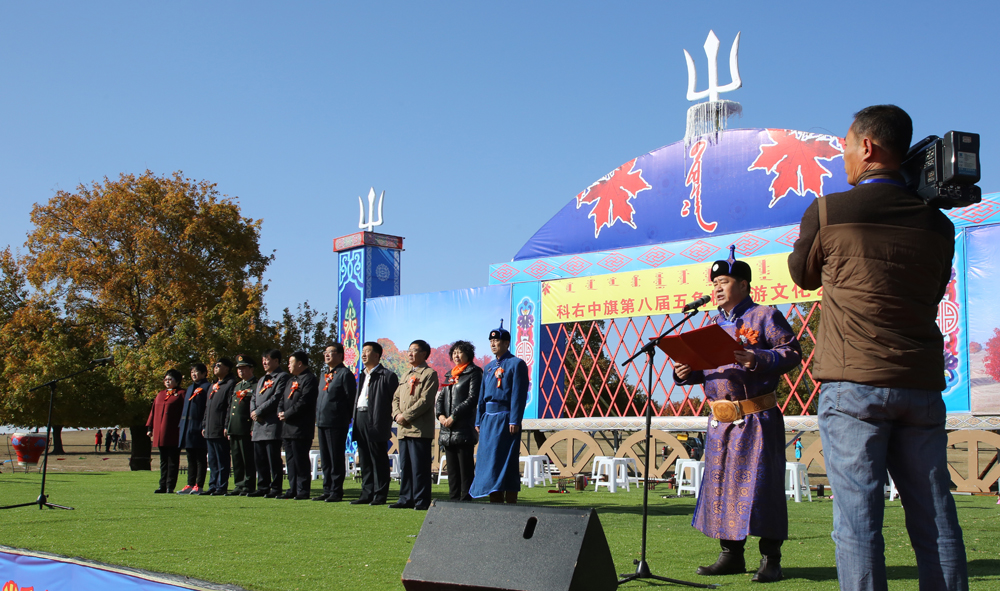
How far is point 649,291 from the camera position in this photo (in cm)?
989

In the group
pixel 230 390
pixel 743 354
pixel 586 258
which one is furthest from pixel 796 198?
pixel 743 354

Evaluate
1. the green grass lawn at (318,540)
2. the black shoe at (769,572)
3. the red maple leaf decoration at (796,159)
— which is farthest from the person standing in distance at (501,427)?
the red maple leaf decoration at (796,159)

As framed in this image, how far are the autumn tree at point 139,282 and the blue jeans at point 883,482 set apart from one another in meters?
13.7

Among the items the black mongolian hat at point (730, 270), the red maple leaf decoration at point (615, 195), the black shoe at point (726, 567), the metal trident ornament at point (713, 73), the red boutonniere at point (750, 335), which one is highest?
the metal trident ornament at point (713, 73)

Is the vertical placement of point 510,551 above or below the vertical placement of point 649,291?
below

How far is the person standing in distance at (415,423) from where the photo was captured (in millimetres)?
5508

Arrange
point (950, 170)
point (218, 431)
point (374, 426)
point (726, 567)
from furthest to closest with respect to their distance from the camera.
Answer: point (218, 431)
point (374, 426)
point (726, 567)
point (950, 170)

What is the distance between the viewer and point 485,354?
11.5 meters

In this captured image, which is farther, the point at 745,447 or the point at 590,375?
the point at 590,375

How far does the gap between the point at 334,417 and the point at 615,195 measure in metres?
5.50

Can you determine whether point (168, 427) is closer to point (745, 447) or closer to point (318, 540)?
point (318, 540)

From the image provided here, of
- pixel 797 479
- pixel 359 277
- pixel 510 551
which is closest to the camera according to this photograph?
pixel 510 551

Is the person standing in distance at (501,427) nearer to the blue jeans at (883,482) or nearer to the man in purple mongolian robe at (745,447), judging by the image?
the man in purple mongolian robe at (745,447)

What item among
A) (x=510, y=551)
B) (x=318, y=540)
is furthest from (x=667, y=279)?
(x=510, y=551)
